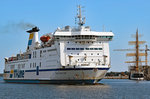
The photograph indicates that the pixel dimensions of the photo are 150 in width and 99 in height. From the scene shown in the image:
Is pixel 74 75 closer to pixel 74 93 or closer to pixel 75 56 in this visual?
pixel 75 56

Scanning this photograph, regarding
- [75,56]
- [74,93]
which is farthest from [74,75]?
[74,93]

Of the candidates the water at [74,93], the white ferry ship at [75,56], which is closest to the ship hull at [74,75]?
the white ferry ship at [75,56]

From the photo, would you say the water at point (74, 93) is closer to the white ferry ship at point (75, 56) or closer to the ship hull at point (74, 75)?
the ship hull at point (74, 75)

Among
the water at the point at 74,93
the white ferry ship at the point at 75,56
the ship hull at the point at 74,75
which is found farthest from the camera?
the white ferry ship at the point at 75,56

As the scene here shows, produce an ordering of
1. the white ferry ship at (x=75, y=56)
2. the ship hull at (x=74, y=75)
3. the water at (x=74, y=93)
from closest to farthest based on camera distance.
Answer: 1. the water at (x=74, y=93)
2. the ship hull at (x=74, y=75)
3. the white ferry ship at (x=75, y=56)

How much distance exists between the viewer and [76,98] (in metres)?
30.8

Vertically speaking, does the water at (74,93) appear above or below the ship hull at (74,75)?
below

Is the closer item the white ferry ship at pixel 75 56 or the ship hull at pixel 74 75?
the ship hull at pixel 74 75

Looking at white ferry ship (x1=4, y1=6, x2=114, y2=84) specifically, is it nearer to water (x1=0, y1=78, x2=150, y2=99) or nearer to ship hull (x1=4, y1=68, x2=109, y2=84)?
ship hull (x1=4, y1=68, x2=109, y2=84)

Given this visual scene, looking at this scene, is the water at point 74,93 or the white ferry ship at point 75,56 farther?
the white ferry ship at point 75,56

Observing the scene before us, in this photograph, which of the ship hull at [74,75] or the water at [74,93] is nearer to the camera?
the water at [74,93]

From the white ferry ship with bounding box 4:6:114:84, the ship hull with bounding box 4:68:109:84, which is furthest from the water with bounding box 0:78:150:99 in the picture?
the white ferry ship with bounding box 4:6:114:84

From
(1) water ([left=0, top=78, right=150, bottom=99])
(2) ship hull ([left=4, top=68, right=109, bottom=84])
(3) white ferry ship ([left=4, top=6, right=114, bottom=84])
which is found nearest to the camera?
(1) water ([left=0, top=78, right=150, bottom=99])

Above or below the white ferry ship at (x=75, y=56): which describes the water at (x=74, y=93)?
below
